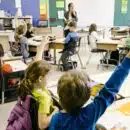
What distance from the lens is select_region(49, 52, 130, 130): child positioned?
1.20 meters

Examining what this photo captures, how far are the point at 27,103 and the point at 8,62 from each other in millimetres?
2349

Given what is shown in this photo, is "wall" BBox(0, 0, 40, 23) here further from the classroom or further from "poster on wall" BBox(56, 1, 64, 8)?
"poster on wall" BBox(56, 1, 64, 8)

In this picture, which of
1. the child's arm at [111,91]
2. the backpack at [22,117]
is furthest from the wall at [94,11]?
the child's arm at [111,91]

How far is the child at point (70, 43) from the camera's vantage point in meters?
A: 5.25

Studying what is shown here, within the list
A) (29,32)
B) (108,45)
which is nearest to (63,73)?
(108,45)

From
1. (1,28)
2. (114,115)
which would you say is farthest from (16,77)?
(1,28)

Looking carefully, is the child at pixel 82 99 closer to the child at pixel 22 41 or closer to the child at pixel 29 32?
the child at pixel 22 41

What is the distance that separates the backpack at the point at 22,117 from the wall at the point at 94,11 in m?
7.96

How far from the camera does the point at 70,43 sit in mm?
5305

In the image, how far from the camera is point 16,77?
3.84 metres

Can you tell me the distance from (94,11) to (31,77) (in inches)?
315

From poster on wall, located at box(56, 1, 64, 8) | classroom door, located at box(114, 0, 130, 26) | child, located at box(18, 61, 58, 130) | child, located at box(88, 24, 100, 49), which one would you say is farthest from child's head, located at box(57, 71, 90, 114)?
classroom door, located at box(114, 0, 130, 26)

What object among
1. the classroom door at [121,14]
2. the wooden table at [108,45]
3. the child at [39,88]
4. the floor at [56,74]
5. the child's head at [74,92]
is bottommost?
the floor at [56,74]

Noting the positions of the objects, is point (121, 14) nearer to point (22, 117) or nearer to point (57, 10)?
point (57, 10)
